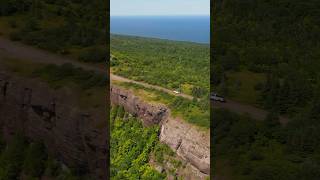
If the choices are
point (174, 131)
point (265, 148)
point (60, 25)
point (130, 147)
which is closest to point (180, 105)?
point (174, 131)

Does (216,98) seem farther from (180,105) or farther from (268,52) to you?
(268,52)

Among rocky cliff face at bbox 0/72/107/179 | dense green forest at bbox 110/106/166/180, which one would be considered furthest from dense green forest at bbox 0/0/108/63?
rocky cliff face at bbox 0/72/107/179

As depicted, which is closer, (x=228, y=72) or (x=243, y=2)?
(x=228, y=72)

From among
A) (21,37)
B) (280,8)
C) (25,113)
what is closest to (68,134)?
(25,113)

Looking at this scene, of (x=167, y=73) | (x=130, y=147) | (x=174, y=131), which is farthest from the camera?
(x=167, y=73)

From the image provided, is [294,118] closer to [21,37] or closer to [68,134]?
[68,134]

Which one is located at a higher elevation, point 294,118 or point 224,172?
point 294,118

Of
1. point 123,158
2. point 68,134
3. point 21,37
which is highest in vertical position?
point 21,37
